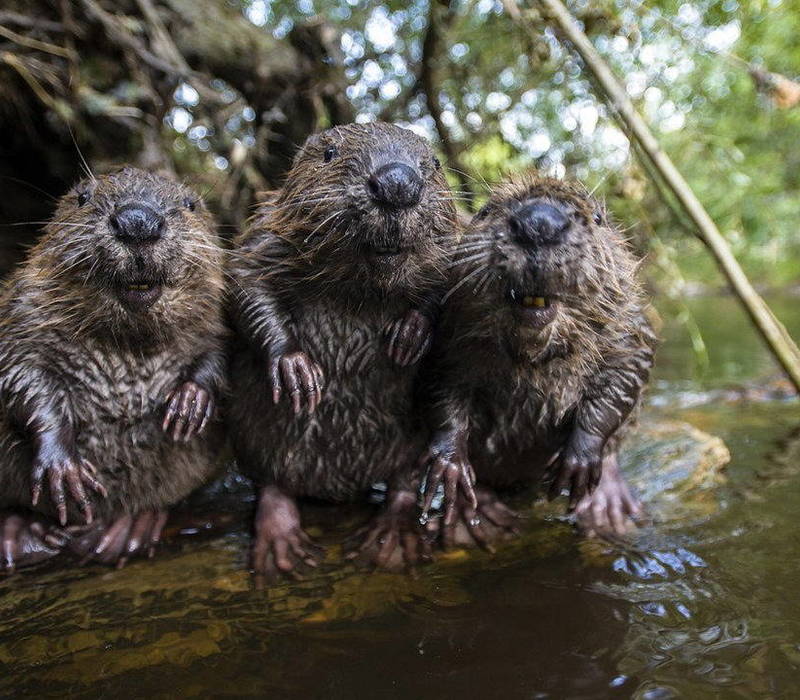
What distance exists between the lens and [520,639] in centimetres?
197

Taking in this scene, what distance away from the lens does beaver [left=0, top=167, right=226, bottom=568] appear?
8.36ft

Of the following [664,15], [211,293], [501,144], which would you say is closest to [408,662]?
[211,293]

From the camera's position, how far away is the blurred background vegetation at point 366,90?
4.25m

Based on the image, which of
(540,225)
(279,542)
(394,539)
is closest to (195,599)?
(279,542)

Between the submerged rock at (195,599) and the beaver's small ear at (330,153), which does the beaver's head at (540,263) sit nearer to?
the beaver's small ear at (330,153)

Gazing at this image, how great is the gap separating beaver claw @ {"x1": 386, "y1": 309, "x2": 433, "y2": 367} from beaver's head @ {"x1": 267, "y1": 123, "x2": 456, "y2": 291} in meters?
0.13

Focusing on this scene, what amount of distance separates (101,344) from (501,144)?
4.54 m

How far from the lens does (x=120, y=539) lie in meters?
2.78

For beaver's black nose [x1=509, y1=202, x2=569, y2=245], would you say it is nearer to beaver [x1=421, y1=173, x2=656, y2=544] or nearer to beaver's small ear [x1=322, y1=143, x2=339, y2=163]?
beaver [x1=421, y1=173, x2=656, y2=544]

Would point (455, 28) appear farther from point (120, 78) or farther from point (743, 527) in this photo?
point (743, 527)

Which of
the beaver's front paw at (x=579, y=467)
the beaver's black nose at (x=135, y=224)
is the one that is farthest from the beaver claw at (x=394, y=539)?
the beaver's black nose at (x=135, y=224)

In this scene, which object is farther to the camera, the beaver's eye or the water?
the beaver's eye

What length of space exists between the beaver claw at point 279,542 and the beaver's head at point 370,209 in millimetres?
912

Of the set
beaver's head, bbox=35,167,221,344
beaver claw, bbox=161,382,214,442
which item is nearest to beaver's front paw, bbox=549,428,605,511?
beaver claw, bbox=161,382,214,442
